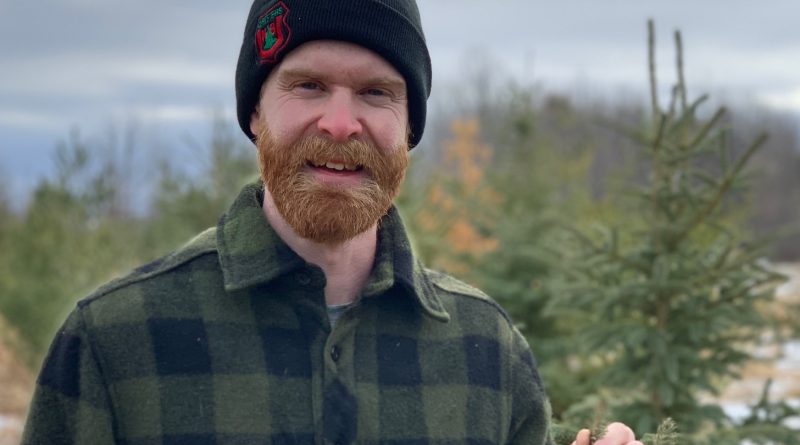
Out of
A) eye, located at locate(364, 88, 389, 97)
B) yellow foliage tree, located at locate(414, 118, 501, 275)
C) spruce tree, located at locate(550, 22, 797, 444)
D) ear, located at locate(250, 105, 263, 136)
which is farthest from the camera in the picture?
yellow foliage tree, located at locate(414, 118, 501, 275)

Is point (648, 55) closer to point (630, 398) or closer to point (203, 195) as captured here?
point (630, 398)

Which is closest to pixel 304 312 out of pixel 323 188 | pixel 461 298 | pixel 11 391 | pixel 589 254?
pixel 323 188

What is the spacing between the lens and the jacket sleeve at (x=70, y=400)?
2.09 m

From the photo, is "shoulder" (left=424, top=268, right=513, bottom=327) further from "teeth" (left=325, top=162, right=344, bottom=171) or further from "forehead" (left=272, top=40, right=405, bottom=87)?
"forehead" (left=272, top=40, right=405, bottom=87)

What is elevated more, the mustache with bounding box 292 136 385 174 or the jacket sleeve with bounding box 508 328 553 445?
the mustache with bounding box 292 136 385 174

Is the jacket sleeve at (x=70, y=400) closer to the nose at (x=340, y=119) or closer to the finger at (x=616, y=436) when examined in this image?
the nose at (x=340, y=119)

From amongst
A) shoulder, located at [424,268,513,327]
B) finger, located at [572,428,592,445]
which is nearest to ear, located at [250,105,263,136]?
shoulder, located at [424,268,513,327]

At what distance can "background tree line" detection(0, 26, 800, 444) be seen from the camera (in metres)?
5.01

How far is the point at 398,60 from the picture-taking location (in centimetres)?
234

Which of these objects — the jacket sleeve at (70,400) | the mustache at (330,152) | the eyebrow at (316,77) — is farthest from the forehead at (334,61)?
the jacket sleeve at (70,400)

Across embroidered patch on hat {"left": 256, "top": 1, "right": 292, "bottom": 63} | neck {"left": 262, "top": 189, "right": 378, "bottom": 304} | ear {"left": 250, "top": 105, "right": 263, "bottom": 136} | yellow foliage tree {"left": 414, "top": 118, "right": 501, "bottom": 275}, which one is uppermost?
embroidered patch on hat {"left": 256, "top": 1, "right": 292, "bottom": 63}

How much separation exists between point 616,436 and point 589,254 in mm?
2984

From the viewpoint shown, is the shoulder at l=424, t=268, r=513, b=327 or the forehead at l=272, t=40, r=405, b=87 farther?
the shoulder at l=424, t=268, r=513, b=327

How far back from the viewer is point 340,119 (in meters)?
2.22
